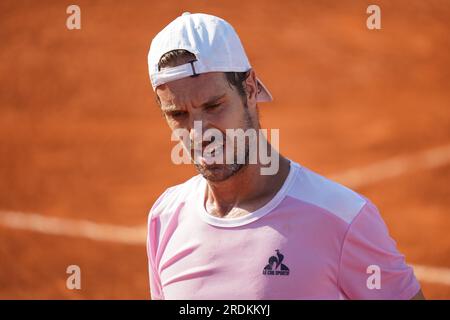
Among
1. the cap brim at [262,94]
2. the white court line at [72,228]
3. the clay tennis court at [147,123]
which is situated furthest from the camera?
the white court line at [72,228]

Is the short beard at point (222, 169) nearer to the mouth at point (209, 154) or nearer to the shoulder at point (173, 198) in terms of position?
the mouth at point (209, 154)

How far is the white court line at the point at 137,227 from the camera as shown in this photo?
1052 centimetres

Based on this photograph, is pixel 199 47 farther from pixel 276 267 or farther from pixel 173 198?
pixel 276 267

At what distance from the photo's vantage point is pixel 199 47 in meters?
4.18

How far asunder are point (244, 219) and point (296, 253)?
0.33 meters

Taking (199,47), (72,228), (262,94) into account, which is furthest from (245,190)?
(72,228)

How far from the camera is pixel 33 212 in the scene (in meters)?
11.3

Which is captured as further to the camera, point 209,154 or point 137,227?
point 137,227

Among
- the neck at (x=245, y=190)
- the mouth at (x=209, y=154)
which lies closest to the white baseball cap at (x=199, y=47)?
the mouth at (x=209, y=154)

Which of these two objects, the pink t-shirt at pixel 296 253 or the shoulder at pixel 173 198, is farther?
the shoulder at pixel 173 198

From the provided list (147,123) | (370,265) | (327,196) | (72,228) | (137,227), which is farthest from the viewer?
(147,123)

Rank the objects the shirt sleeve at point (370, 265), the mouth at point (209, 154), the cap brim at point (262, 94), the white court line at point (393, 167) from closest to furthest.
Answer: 1. the shirt sleeve at point (370, 265)
2. the mouth at point (209, 154)
3. the cap brim at point (262, 94)
4. the white court line at point (393, 167)

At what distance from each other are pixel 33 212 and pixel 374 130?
4678mm

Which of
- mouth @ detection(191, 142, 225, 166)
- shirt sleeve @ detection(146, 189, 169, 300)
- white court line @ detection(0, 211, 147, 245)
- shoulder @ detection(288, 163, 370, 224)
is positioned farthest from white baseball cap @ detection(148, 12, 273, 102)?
white court line @ detection(0, 211, 147, 245)
